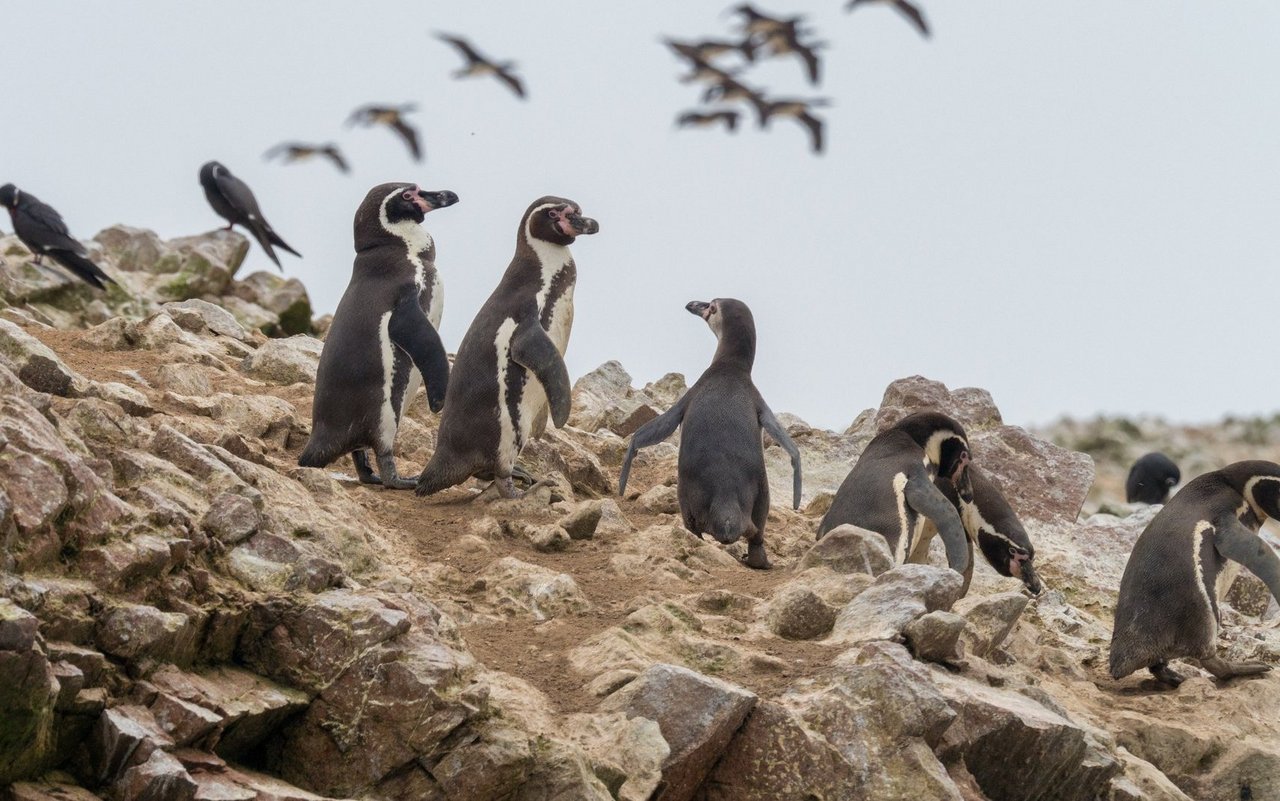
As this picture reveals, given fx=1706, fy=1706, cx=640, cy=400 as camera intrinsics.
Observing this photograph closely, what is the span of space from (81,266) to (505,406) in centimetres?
487

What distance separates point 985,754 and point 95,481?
138 inches

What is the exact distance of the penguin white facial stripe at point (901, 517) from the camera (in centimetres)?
959

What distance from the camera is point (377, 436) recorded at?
33.0 feet

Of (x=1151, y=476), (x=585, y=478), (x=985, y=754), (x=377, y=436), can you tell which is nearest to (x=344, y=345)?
(x=377, y=436)

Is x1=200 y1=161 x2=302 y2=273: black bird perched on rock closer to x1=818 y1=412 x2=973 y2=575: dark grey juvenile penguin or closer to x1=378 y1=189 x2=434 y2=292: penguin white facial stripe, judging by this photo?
x1=378 y1=189 x2=434 y2=292: penguin white facial stripe

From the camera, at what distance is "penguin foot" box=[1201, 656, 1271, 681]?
9094mm

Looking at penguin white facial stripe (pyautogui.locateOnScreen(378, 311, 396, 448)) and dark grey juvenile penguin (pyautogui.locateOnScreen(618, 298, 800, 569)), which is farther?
penguin white facial stripe (pyautogui.locateOnScreen(378, 311, 396, 448))

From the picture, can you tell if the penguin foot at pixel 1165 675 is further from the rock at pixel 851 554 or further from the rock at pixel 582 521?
the rock at pixel 582 521

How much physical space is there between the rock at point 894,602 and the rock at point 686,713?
2.95 feet

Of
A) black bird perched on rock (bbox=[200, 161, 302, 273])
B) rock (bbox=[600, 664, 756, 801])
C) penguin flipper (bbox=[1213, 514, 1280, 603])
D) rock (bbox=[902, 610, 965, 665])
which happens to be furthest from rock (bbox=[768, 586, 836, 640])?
black bird perched on rock (bbox=[200, 161, 302, 273])

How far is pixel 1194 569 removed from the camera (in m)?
9.43

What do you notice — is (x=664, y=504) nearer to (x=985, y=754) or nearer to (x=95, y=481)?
(x=985, y=754)

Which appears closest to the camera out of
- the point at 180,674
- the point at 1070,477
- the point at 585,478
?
the point at 180,674

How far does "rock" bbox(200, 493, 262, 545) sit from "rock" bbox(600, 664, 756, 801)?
1471mm
